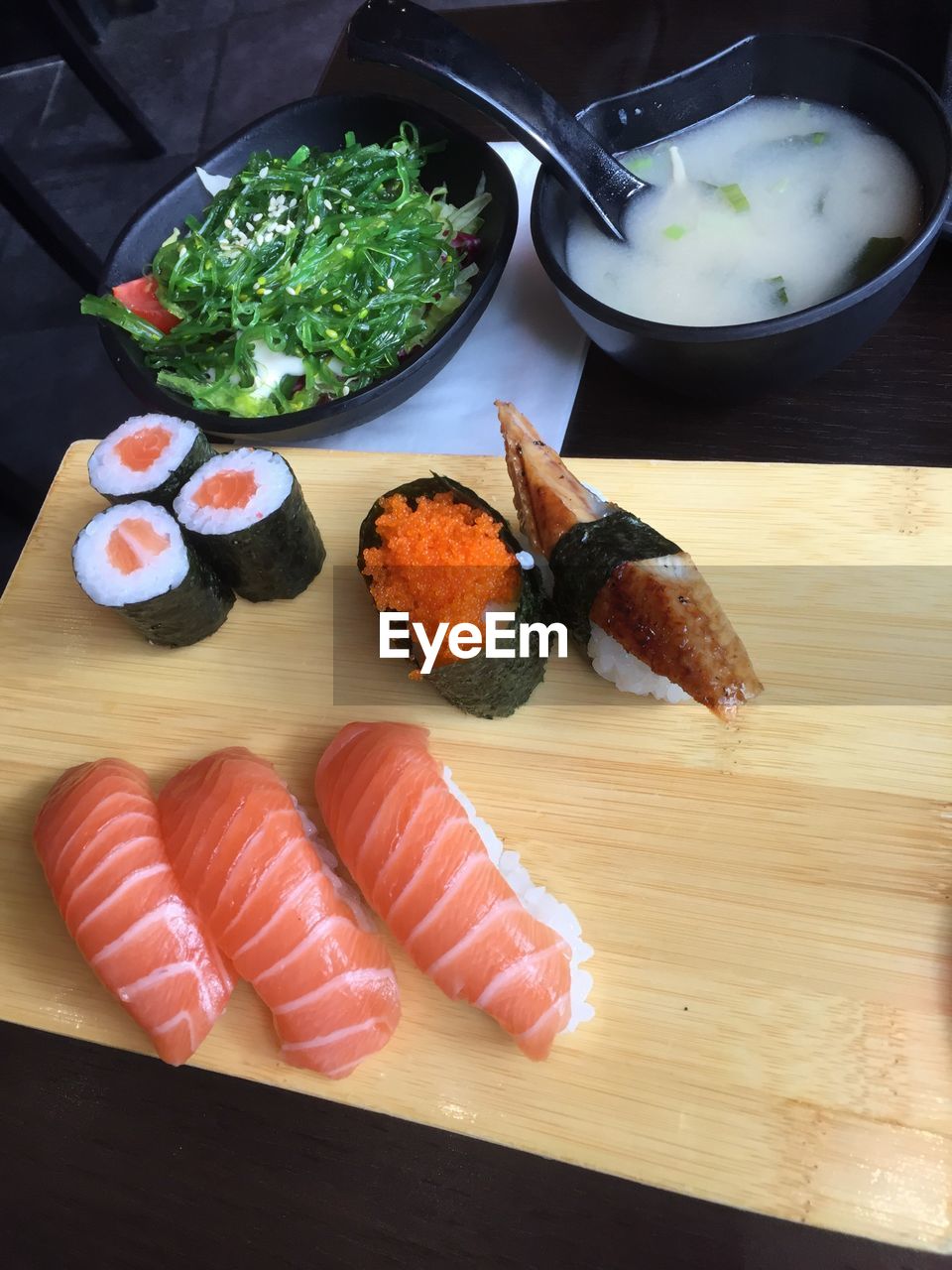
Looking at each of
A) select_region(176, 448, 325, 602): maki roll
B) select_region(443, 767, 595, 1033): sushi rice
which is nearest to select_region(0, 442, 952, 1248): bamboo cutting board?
select_region(443, 767, 595, 1033): sushi rice

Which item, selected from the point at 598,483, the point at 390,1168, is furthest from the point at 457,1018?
the point at 598,483

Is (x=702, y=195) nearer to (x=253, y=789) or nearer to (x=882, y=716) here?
(x=882, y=716)

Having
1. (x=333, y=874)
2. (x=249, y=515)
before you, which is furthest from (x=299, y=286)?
(x=333, y=874)

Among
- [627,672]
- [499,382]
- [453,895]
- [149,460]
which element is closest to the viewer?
[453,895]

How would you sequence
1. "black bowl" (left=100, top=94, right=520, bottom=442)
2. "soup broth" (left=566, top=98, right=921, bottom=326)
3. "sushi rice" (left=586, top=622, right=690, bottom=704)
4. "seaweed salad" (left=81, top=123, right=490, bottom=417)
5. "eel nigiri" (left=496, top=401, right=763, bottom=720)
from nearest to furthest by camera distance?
"eel nigiri" (left=496, top=401, right=763, bottom=720), "sushi rice" (left=586, top=622, right=690, bottom=704), "soup broth" (left=566, top=98, right=921, bottom=326), "black bowl" (left=100, top=94, right=520, bottom=442), "seaweed salad" (left=81, top=123, right=490, bottom=417)

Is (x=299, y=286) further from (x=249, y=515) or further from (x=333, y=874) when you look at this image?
(x=333, y=874)

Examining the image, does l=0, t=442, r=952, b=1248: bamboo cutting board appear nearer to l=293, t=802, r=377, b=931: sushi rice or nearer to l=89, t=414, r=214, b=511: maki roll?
l=293, t=802, r=377, b=931: sushi rice

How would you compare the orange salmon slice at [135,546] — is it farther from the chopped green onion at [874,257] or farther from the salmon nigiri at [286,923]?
the chopped green onion at [874,257]
